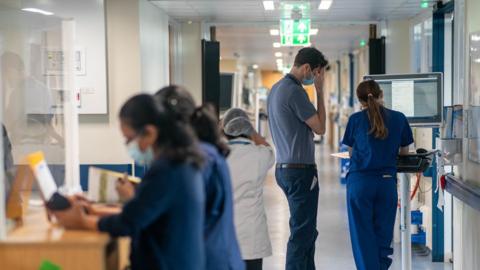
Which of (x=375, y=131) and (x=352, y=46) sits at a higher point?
(x=352, y=46)

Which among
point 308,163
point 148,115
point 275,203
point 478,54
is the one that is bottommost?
point 275,203

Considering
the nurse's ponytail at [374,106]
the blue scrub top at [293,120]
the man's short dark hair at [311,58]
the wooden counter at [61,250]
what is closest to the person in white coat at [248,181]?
the blue scrub top at [293,120]

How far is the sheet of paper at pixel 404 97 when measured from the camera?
5254 millimetres

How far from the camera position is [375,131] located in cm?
455

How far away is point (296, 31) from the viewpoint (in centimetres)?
770

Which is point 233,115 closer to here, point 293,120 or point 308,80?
point 293,120

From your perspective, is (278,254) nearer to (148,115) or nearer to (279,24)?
(279,24)

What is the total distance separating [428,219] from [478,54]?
8.33 feet

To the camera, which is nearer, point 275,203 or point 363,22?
point 363,22

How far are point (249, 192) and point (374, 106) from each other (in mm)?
1374

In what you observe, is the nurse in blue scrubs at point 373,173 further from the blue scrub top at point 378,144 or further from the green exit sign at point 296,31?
the green exit sign at point 296,31

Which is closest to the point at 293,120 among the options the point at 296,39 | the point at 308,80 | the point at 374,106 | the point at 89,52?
the point at 308,80

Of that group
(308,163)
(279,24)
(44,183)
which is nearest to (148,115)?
(44,183)

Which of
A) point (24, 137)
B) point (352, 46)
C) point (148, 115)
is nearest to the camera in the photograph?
point (148, 115)
